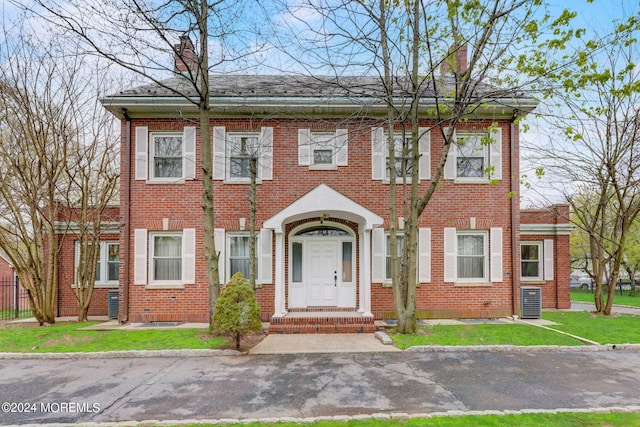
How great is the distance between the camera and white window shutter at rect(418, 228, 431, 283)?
1146cm

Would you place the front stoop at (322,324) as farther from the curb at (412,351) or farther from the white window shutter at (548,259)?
the white window shutter at (548,259)

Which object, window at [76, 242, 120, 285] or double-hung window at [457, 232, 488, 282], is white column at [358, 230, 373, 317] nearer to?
double-hung window at [457, 232, 488, 282]

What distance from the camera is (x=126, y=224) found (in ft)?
37.0

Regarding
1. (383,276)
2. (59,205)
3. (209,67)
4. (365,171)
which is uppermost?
(209,67)

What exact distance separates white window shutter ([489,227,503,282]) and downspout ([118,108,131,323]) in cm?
1113

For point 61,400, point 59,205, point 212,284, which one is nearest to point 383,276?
point 212,284

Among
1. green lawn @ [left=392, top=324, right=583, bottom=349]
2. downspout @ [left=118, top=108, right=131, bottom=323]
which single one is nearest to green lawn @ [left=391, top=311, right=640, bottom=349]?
green lawn @ [left=392, top=324, right=583, bottom=349]

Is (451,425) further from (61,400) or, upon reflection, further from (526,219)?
(526,219)

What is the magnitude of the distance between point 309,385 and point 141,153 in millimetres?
8876

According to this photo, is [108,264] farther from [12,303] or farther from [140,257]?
[12,303]

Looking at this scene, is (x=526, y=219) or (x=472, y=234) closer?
(x=472, y=234)

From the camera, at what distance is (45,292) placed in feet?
37.1

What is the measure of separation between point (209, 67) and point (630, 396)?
1026 centimetres

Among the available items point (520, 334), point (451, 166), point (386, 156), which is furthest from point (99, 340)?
point (451, 166)
